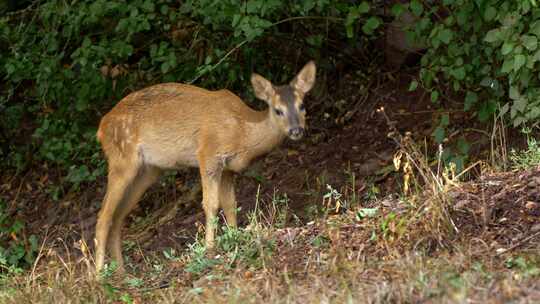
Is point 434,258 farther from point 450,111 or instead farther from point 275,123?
point 450,111

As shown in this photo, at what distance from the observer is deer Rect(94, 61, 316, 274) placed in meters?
9.17

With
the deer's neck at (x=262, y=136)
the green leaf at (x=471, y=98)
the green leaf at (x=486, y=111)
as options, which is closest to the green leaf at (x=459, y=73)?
the green leaf at (x=471, y=98)

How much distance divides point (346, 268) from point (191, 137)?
3.53 m

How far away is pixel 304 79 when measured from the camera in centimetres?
952

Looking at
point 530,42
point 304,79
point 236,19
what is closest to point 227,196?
point 304,79

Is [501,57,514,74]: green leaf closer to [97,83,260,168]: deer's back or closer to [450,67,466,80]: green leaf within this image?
[450,67,466,80]: green leaf

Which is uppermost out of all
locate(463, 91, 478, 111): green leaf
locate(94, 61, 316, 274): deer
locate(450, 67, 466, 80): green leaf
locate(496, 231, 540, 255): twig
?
locate(450, 67, 466, 80): green leaf

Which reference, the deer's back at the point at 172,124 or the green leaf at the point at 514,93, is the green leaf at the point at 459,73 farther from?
the deer's back at the point at 172,124

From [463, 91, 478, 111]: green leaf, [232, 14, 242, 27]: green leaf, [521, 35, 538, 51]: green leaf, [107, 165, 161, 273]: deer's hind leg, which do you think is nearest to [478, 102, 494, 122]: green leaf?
[463, 91, 478, 111]: green leaf

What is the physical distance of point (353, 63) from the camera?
473 inches

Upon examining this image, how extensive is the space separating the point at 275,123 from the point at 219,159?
568 mm

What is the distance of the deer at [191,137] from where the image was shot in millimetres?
9172

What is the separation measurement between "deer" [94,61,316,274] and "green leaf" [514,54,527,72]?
6.60ft

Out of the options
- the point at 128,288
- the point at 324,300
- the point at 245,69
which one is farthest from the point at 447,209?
the point at 245,69
